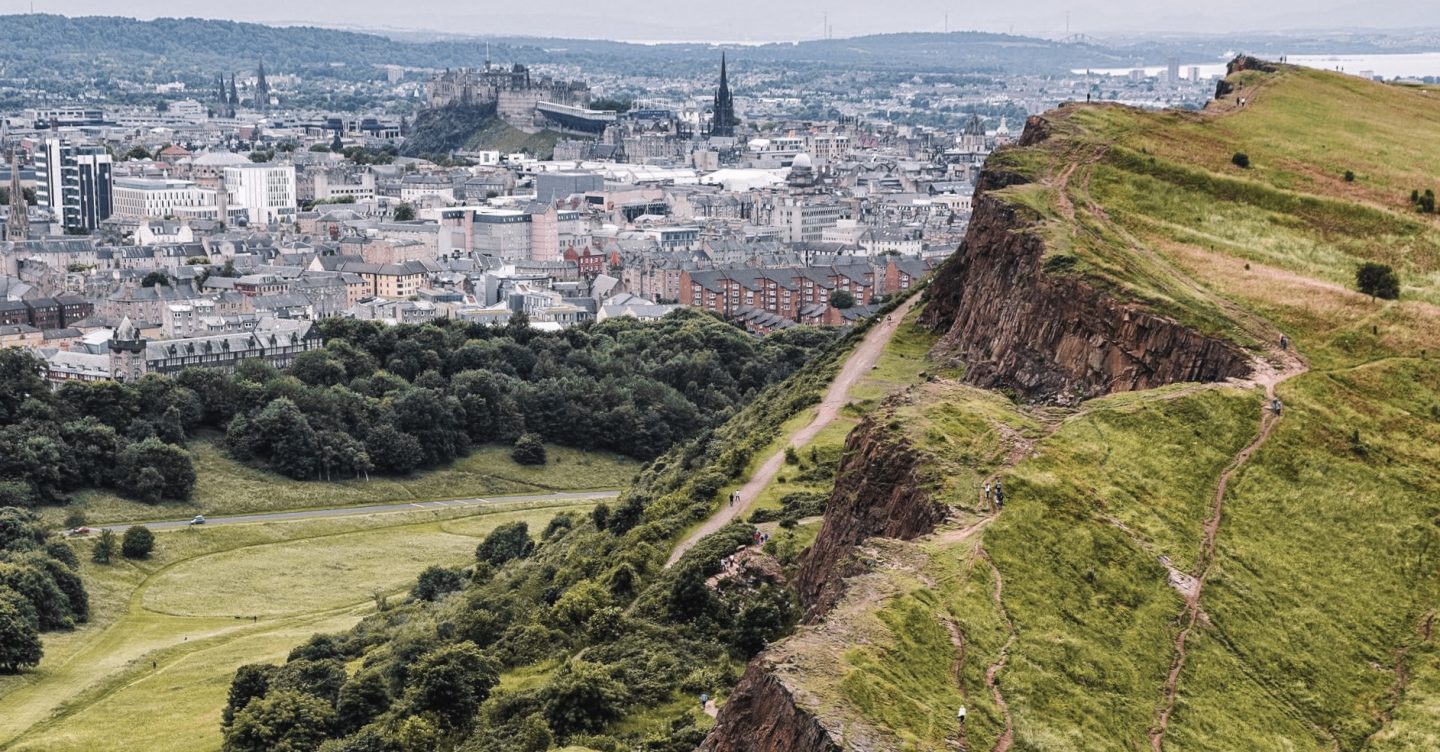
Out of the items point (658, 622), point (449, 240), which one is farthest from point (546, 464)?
point (449, 240)

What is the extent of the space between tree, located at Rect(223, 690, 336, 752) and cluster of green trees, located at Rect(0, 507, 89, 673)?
14941 mm

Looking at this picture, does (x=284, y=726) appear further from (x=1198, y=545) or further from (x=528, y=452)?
(x=528, y=452)

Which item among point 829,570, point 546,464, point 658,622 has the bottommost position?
point 546,464

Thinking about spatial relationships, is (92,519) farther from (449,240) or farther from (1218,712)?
(449,240)

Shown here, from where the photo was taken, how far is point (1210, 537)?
35031 millimetres

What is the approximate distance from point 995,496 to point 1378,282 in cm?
1691

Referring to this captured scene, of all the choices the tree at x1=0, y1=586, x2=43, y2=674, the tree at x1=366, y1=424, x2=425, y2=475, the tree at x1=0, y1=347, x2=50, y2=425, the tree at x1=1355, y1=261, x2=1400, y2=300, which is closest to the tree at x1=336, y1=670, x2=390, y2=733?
the tree at x1=0, y1=586, x2=43, y2=674

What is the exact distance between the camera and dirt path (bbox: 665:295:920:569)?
169 feet

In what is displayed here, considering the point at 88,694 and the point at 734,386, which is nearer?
the point at 88,694

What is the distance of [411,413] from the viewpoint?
104m

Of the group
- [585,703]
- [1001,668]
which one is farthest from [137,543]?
[1001,668]

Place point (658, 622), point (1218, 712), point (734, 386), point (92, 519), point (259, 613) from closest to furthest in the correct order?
point (1218, 712) → point (658, 622) → point (259, 613) → point (92, 519) → point (734, 386)

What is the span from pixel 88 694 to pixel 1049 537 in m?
39.4

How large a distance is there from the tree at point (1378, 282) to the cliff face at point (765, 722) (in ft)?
76.5
